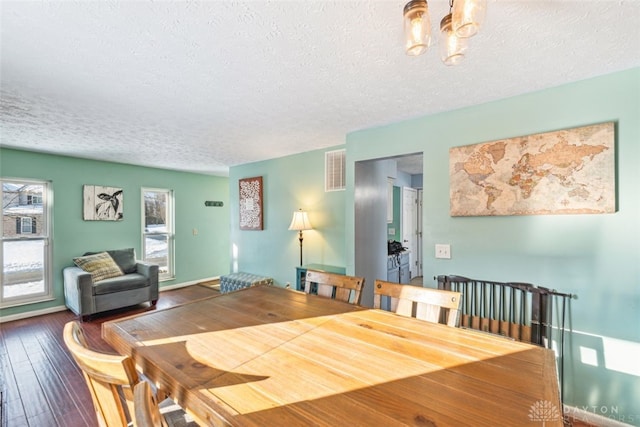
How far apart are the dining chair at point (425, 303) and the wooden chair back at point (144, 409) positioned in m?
1.30

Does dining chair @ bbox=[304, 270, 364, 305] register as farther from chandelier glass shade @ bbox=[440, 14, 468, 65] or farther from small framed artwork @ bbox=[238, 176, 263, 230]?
small framed artwork @ bbox=[238, 176, 263, 230]

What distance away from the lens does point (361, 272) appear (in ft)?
11.2

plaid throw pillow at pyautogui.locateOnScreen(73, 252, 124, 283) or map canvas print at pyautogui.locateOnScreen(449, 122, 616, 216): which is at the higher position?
map canvas print at pyautogui.locateOnScreen(449, 122, 616, 216)

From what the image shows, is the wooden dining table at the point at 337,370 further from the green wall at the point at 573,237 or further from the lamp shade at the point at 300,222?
the lamp shade at the point at 300,222

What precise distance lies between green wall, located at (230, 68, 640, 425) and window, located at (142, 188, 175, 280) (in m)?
4.54

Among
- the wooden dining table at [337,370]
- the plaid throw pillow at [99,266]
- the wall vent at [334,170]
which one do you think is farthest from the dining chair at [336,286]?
the plaid throw pillow at [99,266]

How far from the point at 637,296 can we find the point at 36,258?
6.64m

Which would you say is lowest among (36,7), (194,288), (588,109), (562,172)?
(194,288)

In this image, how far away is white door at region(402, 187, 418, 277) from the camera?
19.1ft

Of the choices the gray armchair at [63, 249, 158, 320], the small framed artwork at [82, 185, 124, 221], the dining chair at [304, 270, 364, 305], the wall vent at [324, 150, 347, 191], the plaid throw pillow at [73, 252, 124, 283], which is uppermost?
the wall vent at [324, 150, 347, 191]

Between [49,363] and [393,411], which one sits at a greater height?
[393,411]

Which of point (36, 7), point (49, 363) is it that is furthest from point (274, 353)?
point (49, 363)

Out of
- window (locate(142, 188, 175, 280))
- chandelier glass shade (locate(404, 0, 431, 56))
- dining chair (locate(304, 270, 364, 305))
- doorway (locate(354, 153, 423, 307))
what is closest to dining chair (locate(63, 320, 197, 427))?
dining chair (locate(304, 270, 364, 305))

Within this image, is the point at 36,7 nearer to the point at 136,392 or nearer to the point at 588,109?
the point at 136,392
